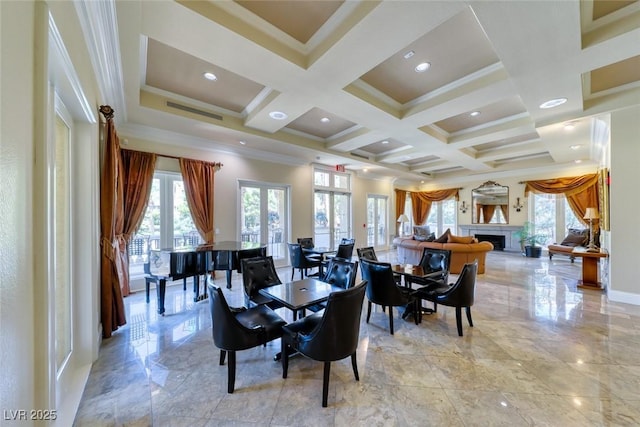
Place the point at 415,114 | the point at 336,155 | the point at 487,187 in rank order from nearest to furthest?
the point at 415,114
the point at 336,155
the point at 487,187

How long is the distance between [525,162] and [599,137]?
3.44m

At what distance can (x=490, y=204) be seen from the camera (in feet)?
32.1

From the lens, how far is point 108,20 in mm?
2209

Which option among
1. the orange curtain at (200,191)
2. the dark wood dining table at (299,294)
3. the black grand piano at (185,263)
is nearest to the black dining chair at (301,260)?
the black grand piano at (185,263)

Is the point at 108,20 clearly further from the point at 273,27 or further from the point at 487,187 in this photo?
the point at 487,187

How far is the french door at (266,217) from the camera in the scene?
6.24 meters

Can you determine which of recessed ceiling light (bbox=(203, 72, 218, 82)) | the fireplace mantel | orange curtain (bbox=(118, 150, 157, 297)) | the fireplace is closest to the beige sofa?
the fireplace mantel

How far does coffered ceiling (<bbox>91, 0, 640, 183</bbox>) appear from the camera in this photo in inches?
91.2

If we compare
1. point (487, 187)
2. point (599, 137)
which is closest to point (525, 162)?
point (487, 187)

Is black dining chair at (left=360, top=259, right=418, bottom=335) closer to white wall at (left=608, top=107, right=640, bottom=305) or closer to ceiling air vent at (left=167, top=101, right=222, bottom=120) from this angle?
ceiling air vent at (left=167, top=101, right=222, bottom=120)

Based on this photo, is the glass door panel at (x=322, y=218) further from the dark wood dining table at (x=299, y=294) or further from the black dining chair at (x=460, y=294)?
the black dining chair at (x=460, y=294)

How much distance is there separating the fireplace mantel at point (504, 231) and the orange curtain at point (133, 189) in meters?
10.9

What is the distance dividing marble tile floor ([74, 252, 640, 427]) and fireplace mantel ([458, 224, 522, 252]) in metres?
6.12

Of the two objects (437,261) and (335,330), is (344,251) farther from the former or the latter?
(335,330)
